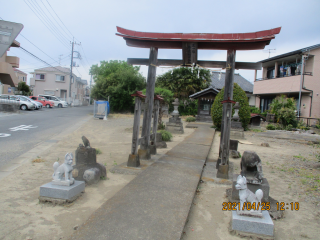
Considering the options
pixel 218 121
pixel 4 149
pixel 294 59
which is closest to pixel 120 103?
→ pixel 218 121

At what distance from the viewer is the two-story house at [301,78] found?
709 inches

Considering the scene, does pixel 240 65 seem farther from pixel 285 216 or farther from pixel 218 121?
pixel 218 121

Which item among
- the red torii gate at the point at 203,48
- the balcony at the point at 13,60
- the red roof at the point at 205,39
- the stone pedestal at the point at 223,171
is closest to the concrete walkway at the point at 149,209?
the stone pedestal at the point at 223,171

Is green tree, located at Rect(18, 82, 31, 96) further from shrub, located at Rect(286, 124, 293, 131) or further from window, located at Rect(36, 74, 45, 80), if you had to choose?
shrub, located at Rect(286, 124, 293, 131)

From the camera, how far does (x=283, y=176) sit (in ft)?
19.1

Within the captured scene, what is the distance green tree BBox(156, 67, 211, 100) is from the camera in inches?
1033

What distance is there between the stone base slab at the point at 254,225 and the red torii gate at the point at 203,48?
2.20 m

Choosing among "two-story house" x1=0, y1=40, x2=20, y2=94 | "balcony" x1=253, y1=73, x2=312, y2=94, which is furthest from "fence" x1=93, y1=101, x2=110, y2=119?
"balcony" x1=253, y1=73, x2=312, y2=94

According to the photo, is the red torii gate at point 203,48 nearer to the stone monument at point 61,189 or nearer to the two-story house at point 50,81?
the stone monument at point 61,189

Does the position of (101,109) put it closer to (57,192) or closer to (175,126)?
(175,126)

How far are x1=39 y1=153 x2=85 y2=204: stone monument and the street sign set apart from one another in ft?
10.7

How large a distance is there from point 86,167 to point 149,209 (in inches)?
73.8

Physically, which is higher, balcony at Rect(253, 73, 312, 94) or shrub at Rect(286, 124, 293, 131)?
balcony at Rect(253, 73, 312, 94)
